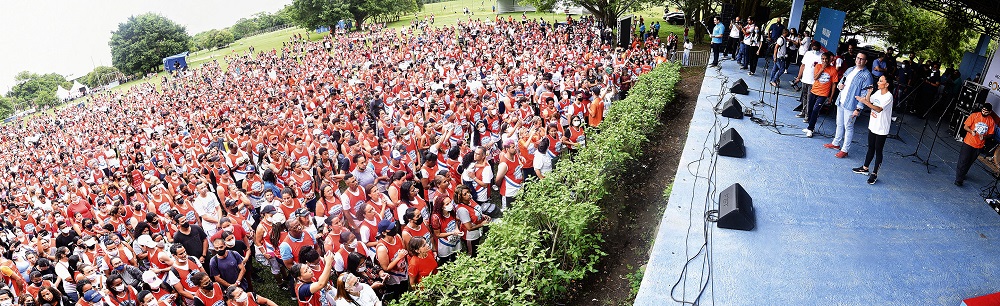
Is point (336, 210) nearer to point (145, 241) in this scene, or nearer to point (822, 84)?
point (145, 241)

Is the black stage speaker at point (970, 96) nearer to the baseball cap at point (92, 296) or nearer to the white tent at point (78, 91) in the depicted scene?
the baseball cap at point (92, 296)

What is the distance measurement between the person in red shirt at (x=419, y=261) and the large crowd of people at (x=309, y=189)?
15mm

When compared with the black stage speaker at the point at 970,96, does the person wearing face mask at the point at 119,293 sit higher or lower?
lower

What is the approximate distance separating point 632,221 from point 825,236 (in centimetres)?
278

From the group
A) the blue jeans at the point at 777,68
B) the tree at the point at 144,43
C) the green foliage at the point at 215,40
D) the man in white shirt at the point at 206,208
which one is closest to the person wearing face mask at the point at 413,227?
the man in white shirt at the point at 206,208

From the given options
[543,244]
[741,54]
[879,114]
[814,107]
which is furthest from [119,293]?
[741,54]

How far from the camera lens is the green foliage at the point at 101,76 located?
2366 inches

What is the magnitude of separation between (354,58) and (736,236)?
23.8m

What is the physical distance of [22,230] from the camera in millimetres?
10078

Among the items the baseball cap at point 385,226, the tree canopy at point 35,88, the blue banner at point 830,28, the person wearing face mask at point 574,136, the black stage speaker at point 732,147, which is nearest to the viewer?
the baseball cap at point 385,226

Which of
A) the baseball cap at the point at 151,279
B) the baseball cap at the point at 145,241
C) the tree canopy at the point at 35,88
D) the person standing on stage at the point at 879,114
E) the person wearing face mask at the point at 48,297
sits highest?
the person standing on stage at the point at 879,114

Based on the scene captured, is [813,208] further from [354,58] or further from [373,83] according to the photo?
[354,58]

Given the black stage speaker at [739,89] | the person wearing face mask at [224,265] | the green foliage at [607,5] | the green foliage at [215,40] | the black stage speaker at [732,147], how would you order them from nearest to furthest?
the person wearing face mask at [224,265]
the black stage speaker at [732,147]
the black stage speaker at [739,89]
the green foliage at [607,5]
the green foliage at [215,40]

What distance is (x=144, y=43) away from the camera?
5784 cm
